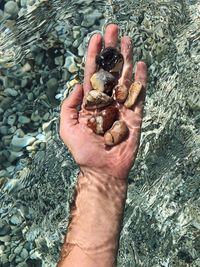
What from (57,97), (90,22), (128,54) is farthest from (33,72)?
(128,54)

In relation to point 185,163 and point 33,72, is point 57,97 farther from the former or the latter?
point 185,163

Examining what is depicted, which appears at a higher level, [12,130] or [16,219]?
[12,130]

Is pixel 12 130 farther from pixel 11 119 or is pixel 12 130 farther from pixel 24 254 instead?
pixel 24 254

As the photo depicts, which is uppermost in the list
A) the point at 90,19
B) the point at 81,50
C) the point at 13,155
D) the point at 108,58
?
the point at 108,58

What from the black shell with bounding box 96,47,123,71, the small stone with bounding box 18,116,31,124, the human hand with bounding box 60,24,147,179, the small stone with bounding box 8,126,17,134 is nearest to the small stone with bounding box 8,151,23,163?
the small stone with bounding box 8,126,17,134

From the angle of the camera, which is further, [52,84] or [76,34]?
[76,34]

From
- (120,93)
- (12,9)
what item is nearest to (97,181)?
(120,93)

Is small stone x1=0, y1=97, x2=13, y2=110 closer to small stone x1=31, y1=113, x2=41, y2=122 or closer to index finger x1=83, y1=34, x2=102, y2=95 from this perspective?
small stone x1=31, y1=113, x2=41, y2=122

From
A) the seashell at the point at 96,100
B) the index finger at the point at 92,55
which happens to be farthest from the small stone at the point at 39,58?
the seashell at the point at 96,100
